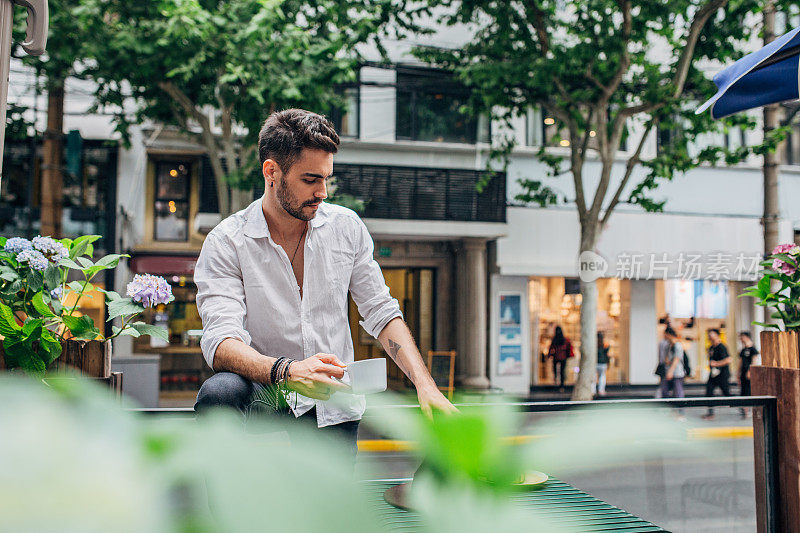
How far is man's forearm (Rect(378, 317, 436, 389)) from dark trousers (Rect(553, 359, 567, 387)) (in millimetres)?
12408

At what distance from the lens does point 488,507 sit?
342 mm

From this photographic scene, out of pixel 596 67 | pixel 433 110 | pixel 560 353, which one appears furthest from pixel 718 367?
pixel 433 110

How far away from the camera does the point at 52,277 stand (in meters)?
2.50

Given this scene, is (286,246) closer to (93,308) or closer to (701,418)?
(701,418)

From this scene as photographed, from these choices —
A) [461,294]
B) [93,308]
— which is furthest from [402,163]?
[93,308]

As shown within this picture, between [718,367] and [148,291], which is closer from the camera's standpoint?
[148,291]

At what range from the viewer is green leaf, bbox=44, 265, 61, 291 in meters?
2.48

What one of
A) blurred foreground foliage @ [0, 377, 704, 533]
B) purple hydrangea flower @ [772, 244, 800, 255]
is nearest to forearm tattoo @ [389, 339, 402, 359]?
blurred foreground foliage @ [0, 377, 704, 533]

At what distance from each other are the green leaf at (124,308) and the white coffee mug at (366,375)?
49.9 inches

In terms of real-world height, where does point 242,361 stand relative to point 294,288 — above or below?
below

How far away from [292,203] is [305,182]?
7 centimetres

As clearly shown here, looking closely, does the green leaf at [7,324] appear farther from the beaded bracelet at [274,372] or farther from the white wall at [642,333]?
the white wall at [642,333]

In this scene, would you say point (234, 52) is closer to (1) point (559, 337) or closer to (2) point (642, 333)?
(1) point (559, 337)

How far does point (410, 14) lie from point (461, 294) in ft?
20.3
